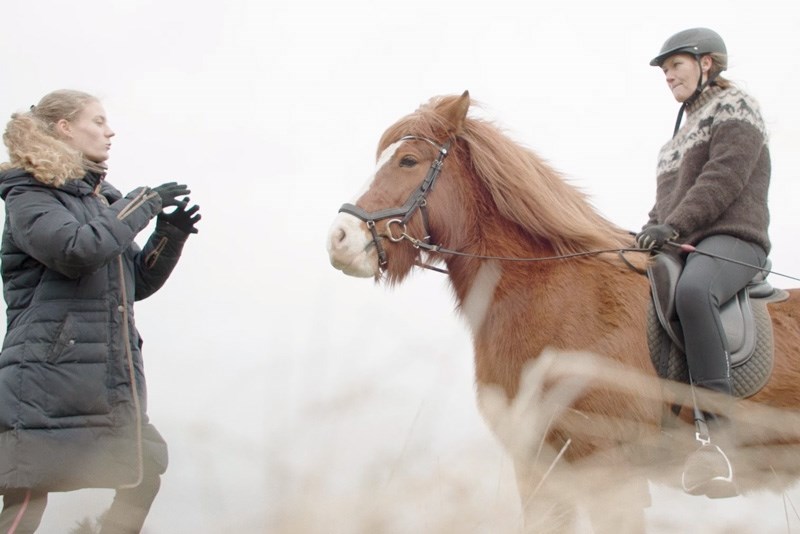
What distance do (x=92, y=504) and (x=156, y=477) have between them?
2.32 m

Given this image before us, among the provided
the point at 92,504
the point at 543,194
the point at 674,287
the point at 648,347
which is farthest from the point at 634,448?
the point at 92,504

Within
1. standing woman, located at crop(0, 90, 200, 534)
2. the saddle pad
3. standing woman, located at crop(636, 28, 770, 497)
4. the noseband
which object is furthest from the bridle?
standing woman, located at crop(0, 90, 200, 534)

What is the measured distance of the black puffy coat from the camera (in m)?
3.16

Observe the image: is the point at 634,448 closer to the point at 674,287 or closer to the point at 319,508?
the point at 674,287

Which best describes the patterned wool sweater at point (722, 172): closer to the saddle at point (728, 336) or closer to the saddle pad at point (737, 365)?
the saddle at point (728, 336)

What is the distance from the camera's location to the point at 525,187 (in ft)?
14.1

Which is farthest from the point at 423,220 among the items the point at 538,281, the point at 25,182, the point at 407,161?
the point at 25,182

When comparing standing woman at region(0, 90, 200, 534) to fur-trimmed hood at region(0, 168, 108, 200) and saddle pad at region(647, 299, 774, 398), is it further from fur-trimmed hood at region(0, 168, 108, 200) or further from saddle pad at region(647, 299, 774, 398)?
saddle pad at region(647, 299, 774, 398)

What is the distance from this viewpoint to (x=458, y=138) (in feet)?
15.0

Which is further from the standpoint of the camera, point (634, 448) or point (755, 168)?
point (755, 168)

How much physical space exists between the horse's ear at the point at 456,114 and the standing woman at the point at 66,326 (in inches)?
68.4

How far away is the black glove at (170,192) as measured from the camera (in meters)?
3.81

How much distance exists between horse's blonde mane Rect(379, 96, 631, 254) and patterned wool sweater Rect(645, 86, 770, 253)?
0.42 m

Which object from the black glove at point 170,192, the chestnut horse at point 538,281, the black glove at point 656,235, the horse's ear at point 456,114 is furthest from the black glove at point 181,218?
the black glove at point 656,235
